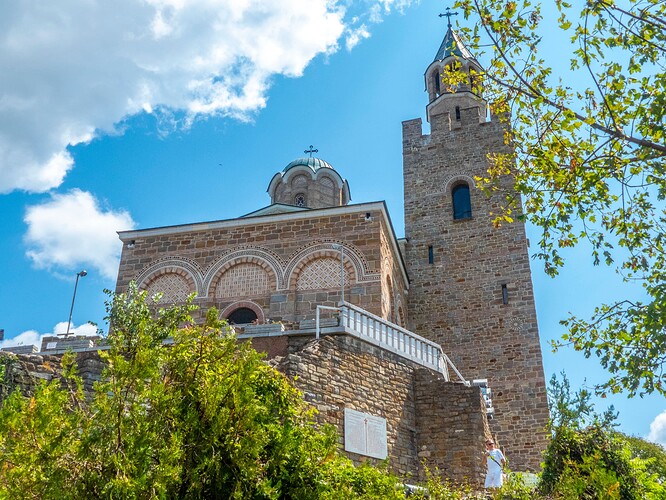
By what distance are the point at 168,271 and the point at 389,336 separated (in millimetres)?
6467

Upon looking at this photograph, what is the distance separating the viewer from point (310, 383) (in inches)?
428

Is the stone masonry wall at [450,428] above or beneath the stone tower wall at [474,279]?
beneath

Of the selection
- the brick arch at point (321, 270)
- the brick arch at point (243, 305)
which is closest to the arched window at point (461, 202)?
the brick arch at point (321, 270)

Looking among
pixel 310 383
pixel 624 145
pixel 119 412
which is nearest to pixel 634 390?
pixel 624 145

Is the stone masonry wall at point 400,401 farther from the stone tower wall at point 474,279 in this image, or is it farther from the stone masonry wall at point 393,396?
the stone tower wall at point 474,279

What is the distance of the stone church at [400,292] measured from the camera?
11.8 metres

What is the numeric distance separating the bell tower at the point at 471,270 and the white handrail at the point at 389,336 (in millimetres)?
4709

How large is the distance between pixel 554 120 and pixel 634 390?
140 inches

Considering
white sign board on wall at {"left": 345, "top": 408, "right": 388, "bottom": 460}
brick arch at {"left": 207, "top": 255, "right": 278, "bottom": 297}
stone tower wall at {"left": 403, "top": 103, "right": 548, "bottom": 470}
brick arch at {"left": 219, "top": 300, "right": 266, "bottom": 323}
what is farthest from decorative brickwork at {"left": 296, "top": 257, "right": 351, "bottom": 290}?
stone tower wall at {"left": 403, "top": 103, "right": 548, "bottom": 470}

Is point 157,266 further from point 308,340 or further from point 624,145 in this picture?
point 624,145

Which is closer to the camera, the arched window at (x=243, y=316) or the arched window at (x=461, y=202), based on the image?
the arched window at (x=243, y=316)

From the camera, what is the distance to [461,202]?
21.4 m

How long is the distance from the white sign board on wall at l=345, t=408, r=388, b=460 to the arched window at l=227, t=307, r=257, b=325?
16.4 feet

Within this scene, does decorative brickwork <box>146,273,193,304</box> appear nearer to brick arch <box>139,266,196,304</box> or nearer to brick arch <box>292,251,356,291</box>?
brick arch <box>139,266,196,304</box>
